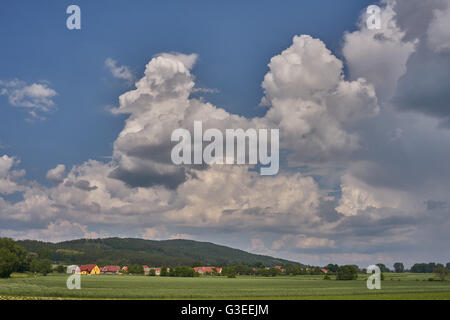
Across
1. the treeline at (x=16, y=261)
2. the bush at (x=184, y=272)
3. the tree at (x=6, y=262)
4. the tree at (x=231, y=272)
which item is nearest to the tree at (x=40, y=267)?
the treeline at (x=16, y=261)

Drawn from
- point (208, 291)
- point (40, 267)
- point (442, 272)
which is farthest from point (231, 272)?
point (208, 291)

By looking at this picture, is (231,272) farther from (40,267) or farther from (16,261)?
(16,261)

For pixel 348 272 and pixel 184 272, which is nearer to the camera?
pixel 348 272

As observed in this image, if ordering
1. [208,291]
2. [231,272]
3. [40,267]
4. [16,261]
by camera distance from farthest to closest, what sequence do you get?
[231,272]
[40,267]
[16,261]
[208,291]

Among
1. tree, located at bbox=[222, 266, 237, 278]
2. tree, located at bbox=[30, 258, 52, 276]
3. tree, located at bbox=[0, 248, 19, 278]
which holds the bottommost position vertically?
tree, located at bbox=[222, 266, 237, 278]

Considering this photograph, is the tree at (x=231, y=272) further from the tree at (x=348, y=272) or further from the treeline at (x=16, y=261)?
the treeline at (x=16, y=261)

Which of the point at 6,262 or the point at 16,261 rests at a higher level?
the point at 6,262

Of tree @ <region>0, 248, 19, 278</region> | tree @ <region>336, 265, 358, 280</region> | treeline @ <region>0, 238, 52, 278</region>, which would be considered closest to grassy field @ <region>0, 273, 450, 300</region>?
tree @ <region>0, 248, 19, 278</region>

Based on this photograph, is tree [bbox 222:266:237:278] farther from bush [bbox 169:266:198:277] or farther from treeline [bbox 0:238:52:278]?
treeline [bbox 0:238:52:278]

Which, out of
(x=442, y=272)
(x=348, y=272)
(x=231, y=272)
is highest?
(x=442, y=272)
